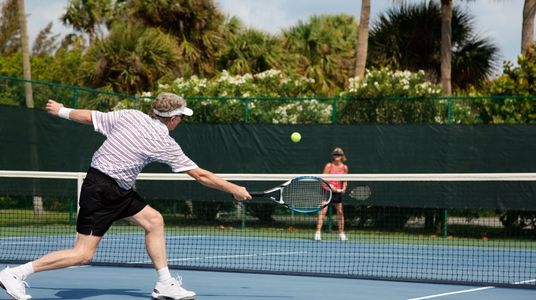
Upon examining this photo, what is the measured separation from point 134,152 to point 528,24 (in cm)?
1458

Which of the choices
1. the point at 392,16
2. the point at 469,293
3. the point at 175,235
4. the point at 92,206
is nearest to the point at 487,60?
the point at 392,16

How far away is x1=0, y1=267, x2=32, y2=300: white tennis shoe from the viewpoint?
649 cm

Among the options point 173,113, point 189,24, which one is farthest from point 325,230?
point 189,24

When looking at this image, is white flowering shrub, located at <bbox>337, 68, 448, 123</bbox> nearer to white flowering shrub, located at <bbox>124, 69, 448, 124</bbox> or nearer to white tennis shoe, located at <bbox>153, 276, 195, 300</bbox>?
white flowering shrub, located at <bbox>124, 69, 448, 124</bbox>

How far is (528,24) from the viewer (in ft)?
64.7

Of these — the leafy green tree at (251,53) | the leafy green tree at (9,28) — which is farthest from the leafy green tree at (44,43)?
the leafy green tree at (251,53)

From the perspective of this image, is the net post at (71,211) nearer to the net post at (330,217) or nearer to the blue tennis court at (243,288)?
the net post at (330,217)

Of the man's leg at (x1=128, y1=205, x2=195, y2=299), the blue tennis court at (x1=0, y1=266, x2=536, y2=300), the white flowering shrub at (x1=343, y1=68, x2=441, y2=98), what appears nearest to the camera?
the man's leg at (x1=128, y1=205, x2=195, y2=299)

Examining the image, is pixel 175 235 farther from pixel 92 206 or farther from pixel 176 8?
pixel 176 8

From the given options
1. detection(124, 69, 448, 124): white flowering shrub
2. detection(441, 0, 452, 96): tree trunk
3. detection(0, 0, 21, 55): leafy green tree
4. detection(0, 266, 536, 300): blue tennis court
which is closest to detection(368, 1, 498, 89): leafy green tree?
detection(441, 0, 452, 96): tree trunk

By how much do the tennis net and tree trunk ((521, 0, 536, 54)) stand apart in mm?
5519

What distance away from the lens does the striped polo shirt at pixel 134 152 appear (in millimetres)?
6648

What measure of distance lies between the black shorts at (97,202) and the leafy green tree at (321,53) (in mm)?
21709

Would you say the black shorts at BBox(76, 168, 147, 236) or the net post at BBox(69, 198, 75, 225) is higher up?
the black shorts at BBox(76, 168, 147, 236)
